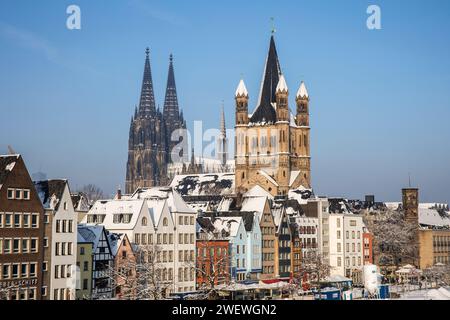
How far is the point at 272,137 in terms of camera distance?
134 metres

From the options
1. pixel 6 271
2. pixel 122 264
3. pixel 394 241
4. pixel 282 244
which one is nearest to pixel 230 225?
pixel 282 244

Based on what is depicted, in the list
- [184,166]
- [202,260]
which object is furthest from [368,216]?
[184,166]

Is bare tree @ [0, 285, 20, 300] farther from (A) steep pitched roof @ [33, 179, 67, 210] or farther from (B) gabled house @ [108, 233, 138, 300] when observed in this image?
(B) gabled house @ [108, 233, 138, 300]

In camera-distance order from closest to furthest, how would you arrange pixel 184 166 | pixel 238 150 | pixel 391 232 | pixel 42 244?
pixel 42 244 < pixel 391 232 < pixel 238 150 < pixel 184 166

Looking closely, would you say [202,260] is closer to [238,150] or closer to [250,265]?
[250,265]

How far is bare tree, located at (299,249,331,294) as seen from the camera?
77512 millimetres

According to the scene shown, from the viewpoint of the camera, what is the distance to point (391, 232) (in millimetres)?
104438

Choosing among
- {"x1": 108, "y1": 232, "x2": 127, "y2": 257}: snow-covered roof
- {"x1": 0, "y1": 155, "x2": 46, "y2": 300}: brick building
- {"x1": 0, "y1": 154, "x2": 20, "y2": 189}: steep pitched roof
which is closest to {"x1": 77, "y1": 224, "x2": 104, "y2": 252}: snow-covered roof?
{"x1": 108, "y1": 232, "x2": 127, "y2": 257}: snow-covered roof

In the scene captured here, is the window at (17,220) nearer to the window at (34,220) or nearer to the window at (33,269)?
the window at (34,220)

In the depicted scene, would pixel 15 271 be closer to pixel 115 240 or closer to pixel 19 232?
pixel 19 232

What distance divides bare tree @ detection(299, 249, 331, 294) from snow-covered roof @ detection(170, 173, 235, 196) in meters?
55.3

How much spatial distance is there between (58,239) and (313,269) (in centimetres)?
3533
